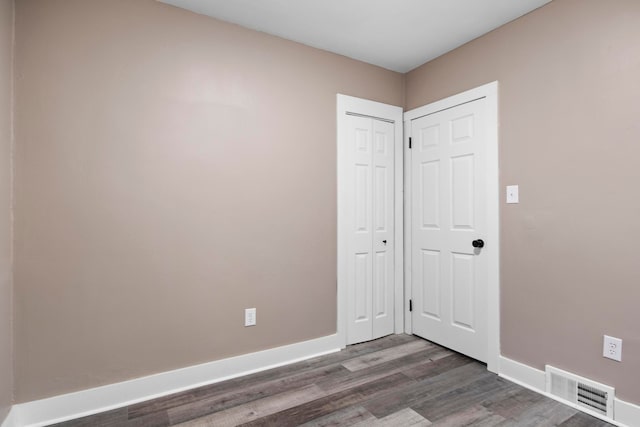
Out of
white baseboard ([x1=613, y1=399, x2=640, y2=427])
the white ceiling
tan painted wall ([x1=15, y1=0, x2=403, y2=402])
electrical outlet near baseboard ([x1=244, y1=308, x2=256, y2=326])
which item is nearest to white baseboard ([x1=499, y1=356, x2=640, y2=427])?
white baseboard ([x1=613, y1=399, x2=640, y2=427])

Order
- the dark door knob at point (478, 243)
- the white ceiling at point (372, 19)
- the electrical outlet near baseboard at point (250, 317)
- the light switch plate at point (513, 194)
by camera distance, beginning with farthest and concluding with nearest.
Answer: the dark door knob at point (478, 243) < the electrical outlet near baseboard at point (250, 317) < the light switch plate at point (513, 194) < the white ceiling at point (372, 19)

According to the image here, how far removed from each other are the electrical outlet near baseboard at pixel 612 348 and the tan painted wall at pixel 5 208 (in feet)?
10.7

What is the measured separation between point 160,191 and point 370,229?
5.86 feet

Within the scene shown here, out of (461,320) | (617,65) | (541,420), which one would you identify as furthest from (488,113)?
(541,420)

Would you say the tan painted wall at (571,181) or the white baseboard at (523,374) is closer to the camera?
the tan painted wall at (571,181)

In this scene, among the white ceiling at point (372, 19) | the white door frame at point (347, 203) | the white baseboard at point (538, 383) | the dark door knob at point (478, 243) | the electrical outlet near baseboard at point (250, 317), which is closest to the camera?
the white baseboard at point (538, 383)

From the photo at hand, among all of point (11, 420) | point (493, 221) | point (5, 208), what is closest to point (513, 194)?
point (493, 221)

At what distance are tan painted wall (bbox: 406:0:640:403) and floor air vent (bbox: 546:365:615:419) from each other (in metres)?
0.05

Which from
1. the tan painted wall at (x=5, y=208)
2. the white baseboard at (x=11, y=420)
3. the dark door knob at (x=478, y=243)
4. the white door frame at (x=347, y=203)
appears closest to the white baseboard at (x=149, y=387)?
the white baseboard at (x=11, y=420)

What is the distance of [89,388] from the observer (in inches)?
76.4

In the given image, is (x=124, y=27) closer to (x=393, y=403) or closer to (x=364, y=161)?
(x=364, y=161)

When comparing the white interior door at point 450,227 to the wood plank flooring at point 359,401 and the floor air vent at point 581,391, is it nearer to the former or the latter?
the wood plank flooring at point 359,401

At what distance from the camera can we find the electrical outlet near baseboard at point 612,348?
1842 millimetres

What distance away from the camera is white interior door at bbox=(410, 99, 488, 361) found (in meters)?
2.59
